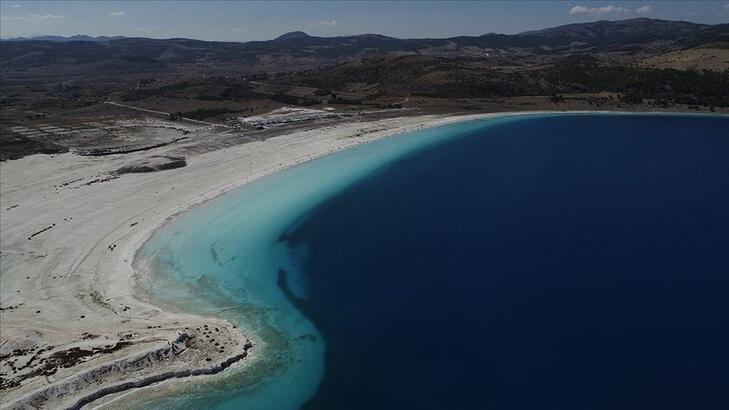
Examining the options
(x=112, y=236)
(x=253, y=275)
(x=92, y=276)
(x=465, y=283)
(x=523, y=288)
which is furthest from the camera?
(x=112, y=236)

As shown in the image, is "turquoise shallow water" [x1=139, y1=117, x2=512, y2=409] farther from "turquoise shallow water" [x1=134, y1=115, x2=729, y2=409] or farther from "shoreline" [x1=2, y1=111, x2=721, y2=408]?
"shoreline" [x1=2, y1=111, x2=721, y2=408]

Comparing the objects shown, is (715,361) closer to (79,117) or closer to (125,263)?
(125,263)

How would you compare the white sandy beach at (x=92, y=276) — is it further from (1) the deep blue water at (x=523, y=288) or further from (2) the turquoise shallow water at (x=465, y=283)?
(1) the deep blue water at (x=523, y=288)

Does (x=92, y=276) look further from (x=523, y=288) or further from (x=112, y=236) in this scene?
(x=523, y=288)

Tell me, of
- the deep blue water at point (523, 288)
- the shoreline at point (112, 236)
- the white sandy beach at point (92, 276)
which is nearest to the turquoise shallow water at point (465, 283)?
the deep blue water at point (523, 288)

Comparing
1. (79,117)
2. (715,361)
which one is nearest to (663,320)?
(715,361)

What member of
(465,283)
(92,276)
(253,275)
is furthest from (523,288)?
(92,276)
